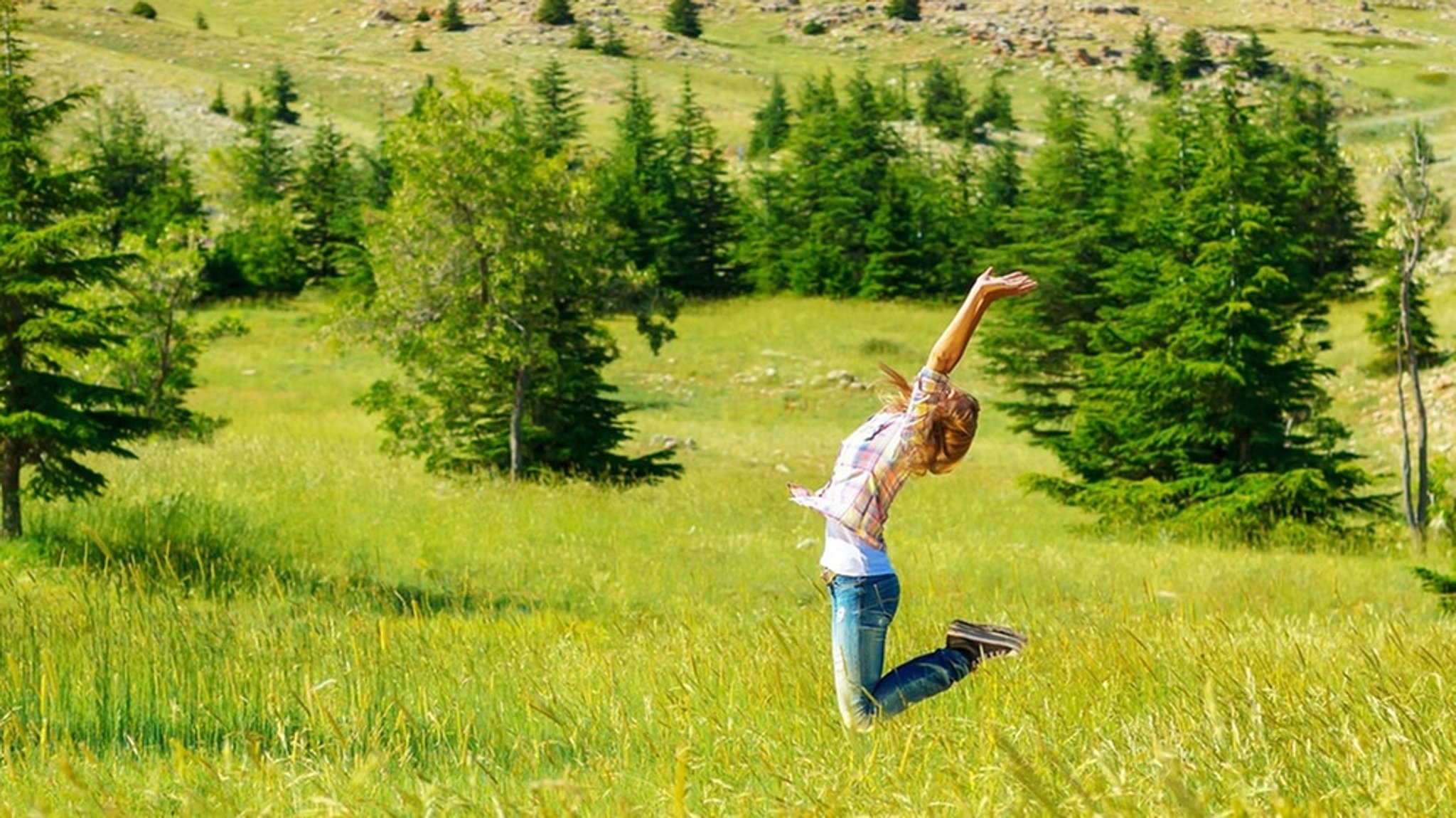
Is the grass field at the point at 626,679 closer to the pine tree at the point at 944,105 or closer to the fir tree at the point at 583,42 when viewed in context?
the pine tree at the point at 944,105

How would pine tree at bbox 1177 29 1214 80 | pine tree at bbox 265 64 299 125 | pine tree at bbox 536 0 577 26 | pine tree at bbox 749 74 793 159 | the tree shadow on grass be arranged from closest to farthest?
the tree shadow on grass
pine tree at bbox 749 74 793 159
pine tree at bbox 265 64 299 125
pine tree at bbox 1177 29 1214 80
pine tree at bbox 536 0 577 26

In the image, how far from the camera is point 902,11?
14688cm

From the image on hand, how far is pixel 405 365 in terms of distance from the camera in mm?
20516

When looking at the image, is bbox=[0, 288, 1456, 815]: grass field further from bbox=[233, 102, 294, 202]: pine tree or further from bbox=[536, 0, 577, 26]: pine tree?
bbox=[536, 0, 577, 26]: pine tree

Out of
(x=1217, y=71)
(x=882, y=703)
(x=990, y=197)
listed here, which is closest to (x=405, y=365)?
(x=882, y=703)

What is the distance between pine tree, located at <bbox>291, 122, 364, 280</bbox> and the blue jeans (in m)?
57.5

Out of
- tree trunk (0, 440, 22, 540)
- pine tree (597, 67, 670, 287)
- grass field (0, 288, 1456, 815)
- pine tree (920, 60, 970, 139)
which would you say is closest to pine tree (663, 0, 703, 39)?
pine tree (920, 60, 970, 139)

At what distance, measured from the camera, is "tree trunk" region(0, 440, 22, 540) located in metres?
10.9

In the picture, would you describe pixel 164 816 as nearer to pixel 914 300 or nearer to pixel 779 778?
pixel 779 778

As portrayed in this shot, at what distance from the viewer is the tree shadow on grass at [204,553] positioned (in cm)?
936

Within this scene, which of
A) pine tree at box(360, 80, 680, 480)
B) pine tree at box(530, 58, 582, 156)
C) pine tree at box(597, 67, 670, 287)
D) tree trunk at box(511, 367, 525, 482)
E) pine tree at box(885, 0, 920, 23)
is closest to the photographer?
pine tree at box(360, 80, 680, 480)

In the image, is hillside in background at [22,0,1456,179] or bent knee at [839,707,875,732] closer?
bent knee at [839,707,875,732]

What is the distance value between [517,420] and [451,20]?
394 feet

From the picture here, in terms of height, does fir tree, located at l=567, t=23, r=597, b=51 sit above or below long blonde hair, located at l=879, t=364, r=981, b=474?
above
